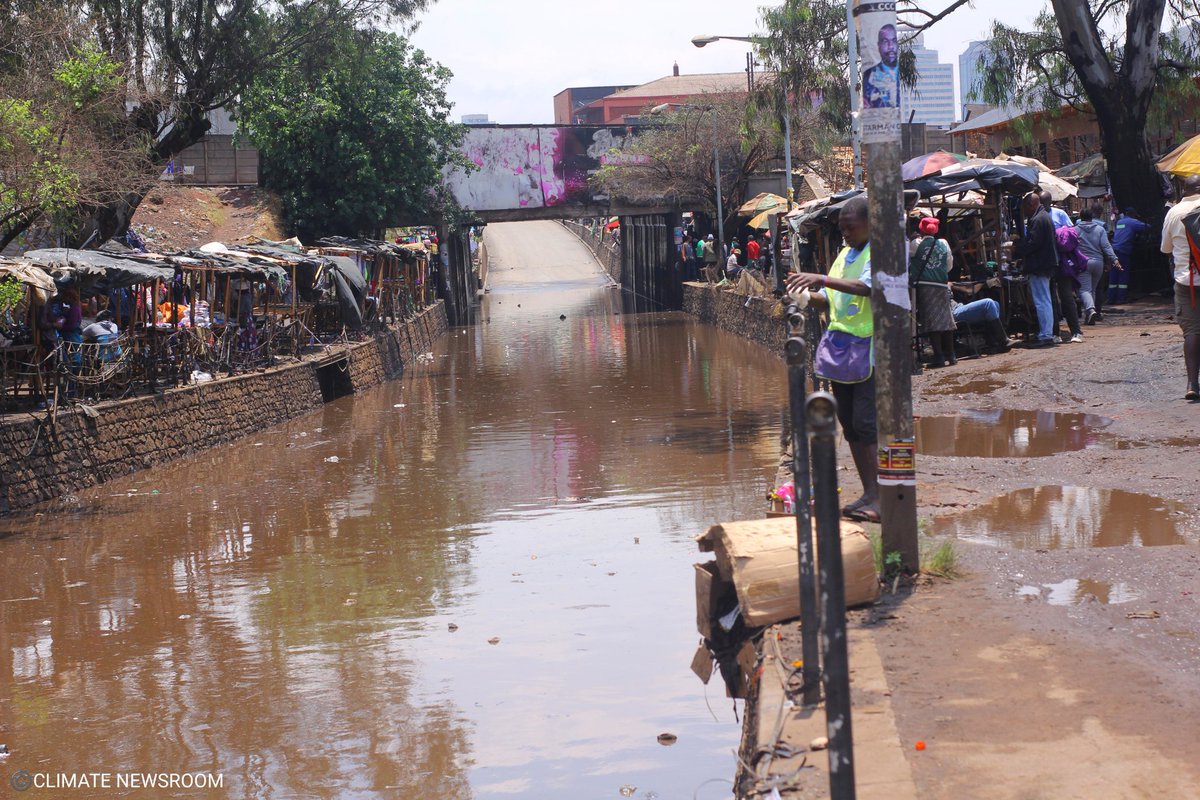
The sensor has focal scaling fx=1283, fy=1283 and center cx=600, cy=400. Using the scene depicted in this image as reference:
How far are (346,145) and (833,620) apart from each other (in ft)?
115

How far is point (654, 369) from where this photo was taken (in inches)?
1014

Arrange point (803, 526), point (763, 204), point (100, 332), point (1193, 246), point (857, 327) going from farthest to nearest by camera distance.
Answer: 1. point (763, 204)
2. point (100, 332)
3. point (1193, 246)
4. point (857, 327)
5. point (803, 526)

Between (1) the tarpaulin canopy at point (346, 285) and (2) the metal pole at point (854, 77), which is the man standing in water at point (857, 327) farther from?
(1) the tarpaulin canopy at point (346, 285)

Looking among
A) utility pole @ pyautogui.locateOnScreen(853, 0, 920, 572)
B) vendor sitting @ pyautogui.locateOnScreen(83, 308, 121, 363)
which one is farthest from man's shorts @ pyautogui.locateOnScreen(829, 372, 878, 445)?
vendor sitting @ pyautogui.locateOnScreen(83, 308, 121, 363)

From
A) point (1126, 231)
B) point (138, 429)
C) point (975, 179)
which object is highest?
point (975, 179)

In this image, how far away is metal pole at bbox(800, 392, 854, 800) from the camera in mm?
3299

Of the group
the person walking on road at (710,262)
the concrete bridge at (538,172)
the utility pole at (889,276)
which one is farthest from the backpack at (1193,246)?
the concrete bridge at (538,172)

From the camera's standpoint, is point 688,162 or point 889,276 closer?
point 889,276

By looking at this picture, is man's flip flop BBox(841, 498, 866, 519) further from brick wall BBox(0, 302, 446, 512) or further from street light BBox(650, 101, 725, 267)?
street light BBox(650, 101, 725, 267)

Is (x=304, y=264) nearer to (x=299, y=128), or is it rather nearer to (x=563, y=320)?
(x=299, y=128)

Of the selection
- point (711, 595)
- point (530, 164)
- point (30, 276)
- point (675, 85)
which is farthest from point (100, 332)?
point (675, 85)

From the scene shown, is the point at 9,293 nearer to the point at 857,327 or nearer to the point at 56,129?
the point at 56,129

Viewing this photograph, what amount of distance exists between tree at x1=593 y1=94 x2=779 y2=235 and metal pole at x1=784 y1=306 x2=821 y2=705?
3734 centimetres

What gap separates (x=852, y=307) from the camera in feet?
22.5
